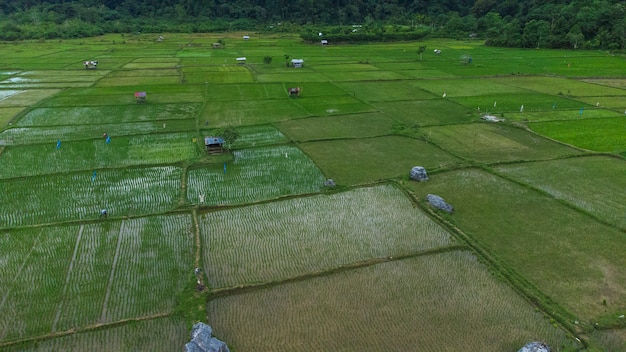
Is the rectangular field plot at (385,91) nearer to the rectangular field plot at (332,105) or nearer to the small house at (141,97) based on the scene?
the rectangular field plot at (332,105)

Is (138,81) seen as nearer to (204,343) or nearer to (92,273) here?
(92,273)

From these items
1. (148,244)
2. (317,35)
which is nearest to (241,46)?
(317,35)

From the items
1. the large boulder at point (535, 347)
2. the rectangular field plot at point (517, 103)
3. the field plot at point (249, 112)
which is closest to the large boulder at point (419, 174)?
the large boulder at point (535, 347)

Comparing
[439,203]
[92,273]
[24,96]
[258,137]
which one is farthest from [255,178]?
[24,96]

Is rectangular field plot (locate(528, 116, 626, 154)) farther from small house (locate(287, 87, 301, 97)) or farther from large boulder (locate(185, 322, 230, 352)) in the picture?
large boulder (locate(185, 322, 230, 352))

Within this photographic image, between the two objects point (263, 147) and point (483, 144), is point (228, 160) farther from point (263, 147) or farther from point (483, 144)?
point (483, 144)

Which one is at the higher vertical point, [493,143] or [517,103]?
[517,103]
